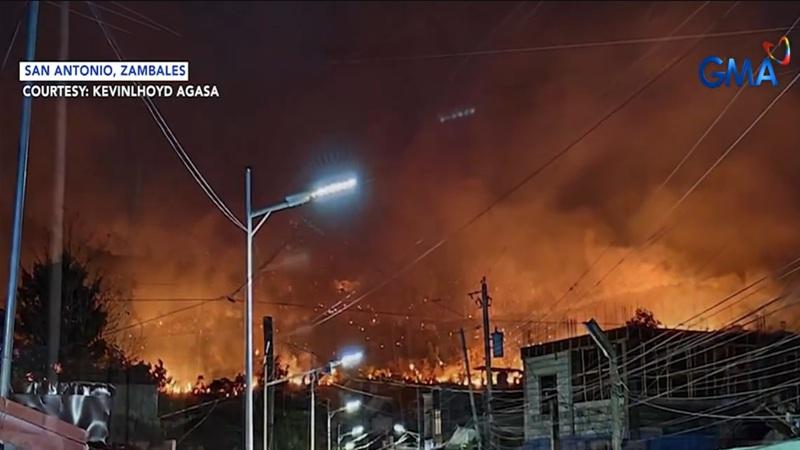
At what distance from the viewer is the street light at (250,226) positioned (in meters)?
9.38

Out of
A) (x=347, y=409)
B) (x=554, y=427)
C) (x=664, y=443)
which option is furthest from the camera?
(x=347, y=409)

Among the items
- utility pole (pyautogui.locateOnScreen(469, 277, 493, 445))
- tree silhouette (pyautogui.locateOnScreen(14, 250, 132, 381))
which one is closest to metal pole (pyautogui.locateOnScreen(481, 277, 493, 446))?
utility pole (pyautogui.locateOnScreen(469, 277, 493, 445))

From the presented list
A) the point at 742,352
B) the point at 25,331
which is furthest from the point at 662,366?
the point at 25,331

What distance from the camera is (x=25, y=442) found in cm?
607

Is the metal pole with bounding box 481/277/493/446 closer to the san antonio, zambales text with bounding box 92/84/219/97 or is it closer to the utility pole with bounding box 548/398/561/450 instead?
the utility pole with bounding box 548/398/561/450

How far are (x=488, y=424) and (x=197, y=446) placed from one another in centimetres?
800

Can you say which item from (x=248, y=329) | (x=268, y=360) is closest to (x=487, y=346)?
(x=268, y=360)

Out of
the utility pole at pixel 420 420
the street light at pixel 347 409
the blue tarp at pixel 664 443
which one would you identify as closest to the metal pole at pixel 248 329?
the blue tarp at pixel 664 443

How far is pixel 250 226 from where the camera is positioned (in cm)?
1005

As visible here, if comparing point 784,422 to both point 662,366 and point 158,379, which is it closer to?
point 662,366

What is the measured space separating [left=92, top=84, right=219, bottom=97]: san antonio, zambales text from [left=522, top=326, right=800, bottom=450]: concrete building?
49.3 ft

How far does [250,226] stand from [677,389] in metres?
15.6

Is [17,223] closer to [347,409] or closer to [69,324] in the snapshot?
[69,324]

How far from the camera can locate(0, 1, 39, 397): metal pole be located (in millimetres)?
7137
